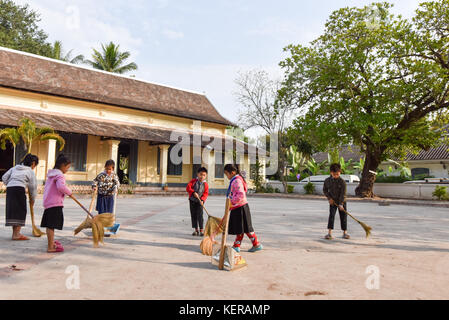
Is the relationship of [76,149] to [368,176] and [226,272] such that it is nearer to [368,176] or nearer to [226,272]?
[368,176]

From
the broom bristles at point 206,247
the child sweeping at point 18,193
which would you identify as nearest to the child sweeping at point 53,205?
the child sweeping at point 18,193

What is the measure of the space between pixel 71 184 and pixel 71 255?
14955mm

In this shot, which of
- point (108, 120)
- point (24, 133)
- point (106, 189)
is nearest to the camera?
point (106, 189)

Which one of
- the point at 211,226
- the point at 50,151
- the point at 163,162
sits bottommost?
the point at 211,226

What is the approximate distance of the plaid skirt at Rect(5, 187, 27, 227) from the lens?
5695 mm

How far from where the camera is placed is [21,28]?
120 ft

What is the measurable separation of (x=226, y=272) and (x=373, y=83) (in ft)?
51.5

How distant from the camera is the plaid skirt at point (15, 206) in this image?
224 inches

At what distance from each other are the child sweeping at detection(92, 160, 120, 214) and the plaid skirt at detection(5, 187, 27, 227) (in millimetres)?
1157

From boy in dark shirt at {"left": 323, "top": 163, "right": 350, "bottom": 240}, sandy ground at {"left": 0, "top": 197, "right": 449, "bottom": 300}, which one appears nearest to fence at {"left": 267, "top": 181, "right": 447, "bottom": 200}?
sandy ground at {"left": 0, "top": 197, "right": 449, "bottom": 300}

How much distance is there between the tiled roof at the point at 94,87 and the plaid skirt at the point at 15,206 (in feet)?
44.8

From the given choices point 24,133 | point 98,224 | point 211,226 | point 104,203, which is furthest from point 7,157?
point 211,226

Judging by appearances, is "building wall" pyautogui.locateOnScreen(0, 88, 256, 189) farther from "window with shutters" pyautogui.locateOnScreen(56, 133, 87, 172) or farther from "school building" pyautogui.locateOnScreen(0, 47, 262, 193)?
"window with shutters" pyautogui.locateOnScreen(56, 133, 87, 172)

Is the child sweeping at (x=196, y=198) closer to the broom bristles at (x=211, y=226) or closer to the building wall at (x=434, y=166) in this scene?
the broom bristles at (x=211, y=226)
